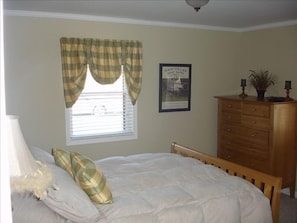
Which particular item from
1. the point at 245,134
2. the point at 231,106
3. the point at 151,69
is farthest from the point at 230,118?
the point at 151,69

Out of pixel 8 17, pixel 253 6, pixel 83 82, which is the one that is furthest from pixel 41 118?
pixel 253 6

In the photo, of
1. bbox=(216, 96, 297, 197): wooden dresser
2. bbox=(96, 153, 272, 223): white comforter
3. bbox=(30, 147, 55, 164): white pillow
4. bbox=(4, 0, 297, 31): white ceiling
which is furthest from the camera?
bbox=(216, 96, 297, 197): wooden dresser

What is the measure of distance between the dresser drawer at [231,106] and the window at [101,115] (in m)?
1.36

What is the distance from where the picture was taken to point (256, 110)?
14.0 feet

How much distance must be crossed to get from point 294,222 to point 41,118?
3.15 m

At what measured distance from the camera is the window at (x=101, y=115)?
409cm

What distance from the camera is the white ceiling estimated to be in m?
3.23

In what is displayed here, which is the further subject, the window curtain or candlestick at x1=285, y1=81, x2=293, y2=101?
candlestick at x1=285, y1=81, x2=293, y2=101

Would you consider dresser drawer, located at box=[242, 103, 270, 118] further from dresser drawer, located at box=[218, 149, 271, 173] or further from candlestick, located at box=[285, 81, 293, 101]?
dresser drawer, located at box=[218, 149, 271, 173]

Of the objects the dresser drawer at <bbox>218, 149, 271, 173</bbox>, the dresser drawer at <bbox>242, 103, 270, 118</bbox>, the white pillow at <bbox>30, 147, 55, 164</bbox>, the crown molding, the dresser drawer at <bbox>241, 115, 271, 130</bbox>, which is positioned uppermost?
the crown molding

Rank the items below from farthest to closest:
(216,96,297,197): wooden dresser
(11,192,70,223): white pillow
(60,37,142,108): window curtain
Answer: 1. (216,96,297,197): wooden dresser
2. (60,37,142,108): window curtain
3. (11,192,70,223): white pillow

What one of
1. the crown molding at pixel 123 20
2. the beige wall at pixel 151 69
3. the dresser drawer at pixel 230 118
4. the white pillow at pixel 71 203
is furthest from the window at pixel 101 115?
the white pillow at pixel 71 203

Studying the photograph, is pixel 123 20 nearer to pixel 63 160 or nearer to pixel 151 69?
pixel 151 69

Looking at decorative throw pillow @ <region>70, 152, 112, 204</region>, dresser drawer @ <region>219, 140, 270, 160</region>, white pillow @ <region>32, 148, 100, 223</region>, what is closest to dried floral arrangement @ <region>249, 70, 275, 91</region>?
dresser drawer @ <region>219, 140, 270, 160</region>
